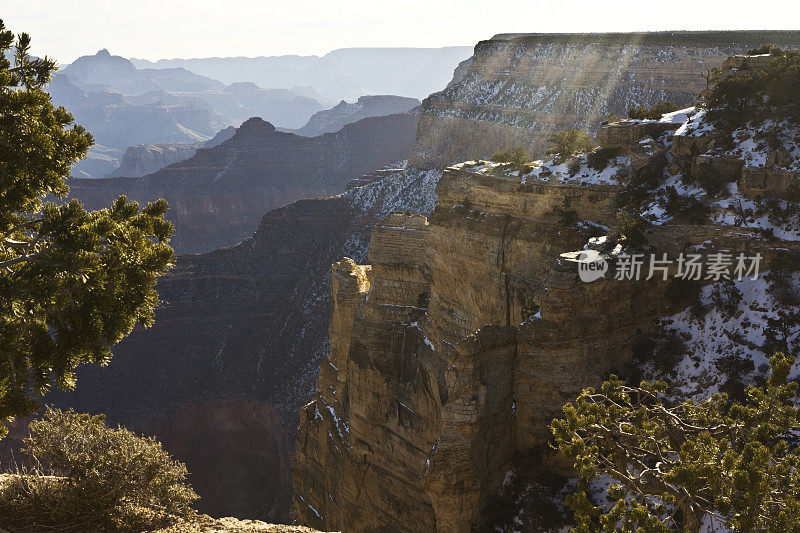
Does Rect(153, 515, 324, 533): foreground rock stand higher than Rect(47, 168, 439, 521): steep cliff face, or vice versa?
Rect(153, 515, 324, 533): foreground rock

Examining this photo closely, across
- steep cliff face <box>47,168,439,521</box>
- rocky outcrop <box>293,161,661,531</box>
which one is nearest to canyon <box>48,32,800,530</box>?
rocky outcrop <box>293,161,661,531</box>

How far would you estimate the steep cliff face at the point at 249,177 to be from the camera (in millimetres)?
149125

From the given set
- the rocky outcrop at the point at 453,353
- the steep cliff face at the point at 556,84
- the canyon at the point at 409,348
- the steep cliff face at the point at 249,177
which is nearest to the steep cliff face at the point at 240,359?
the canyon at the point at 409,348

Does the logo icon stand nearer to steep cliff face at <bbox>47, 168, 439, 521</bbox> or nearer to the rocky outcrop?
the rocky outcrop

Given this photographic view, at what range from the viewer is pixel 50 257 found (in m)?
13.1

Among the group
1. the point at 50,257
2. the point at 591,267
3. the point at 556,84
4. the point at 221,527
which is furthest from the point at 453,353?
the point at 556,84

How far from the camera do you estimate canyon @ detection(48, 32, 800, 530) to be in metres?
23.2

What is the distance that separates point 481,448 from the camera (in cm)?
2303

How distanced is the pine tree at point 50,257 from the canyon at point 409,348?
39.4 feet

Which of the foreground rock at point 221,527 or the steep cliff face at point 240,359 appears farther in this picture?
the steep cliff face at point 240,359

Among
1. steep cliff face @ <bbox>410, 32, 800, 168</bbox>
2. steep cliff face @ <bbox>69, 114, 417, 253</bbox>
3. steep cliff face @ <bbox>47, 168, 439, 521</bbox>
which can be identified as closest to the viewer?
steep cliff face @ <bbox>47, 168, 439, 521</bbox>

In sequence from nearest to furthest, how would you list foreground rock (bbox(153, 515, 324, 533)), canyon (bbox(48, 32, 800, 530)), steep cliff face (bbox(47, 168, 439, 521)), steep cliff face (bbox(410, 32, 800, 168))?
foreground rock (bbox(153, 515, 324, 533)) < canyon (bbox(48, 32, 800, 530)) < steep cliff face (bbox(47, 168, 439, 521)) < steep cliff face (bbox(410, 32, 800, 168))

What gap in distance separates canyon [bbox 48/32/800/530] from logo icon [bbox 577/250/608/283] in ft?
1.21

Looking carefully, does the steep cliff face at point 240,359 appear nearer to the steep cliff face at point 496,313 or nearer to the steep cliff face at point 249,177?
the steep cliff face at point 496,313
